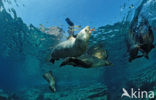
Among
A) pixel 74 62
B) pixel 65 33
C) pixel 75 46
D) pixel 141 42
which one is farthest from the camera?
pixel 65 33

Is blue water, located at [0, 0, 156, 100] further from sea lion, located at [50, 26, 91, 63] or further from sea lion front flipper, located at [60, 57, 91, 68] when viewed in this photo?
sea lion front flipper, located at [60, 57, 91, 68]

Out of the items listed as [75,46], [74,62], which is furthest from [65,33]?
[74,62]

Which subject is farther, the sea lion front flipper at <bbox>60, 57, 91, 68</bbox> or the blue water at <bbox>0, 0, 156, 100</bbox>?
the blue water at <bbox>0, 0, 156, 100</bbox>

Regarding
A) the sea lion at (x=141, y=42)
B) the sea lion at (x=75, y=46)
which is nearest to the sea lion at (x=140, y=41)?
the sea lion at (x=141, y=42)

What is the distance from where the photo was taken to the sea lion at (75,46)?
2.85 metres

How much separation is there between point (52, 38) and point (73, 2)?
18.1ft

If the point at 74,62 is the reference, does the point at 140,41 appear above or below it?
above

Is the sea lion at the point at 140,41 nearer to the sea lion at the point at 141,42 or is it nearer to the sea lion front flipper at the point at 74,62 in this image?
the sea lion at the point at 141,42

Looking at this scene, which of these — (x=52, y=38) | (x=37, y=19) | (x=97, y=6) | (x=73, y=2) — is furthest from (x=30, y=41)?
(x=97, y=6)

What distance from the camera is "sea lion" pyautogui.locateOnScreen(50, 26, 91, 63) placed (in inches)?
112

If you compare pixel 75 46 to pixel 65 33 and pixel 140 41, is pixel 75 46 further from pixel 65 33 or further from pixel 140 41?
pixel 65 33

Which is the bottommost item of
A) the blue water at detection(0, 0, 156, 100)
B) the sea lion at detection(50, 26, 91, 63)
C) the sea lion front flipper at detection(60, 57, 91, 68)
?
the sea lion front flipper at detection(60, 57, 91, 68)

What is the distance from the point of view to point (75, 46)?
301 centimetres

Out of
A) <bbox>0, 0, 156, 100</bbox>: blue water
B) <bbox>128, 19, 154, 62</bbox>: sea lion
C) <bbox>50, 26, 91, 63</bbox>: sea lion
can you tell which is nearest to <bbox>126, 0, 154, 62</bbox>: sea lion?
<bbox>128, 19, 154, 62</bbox>: sea lion
